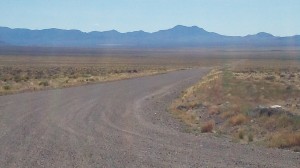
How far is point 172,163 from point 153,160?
0.58m

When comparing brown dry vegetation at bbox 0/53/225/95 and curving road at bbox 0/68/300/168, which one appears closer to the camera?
curving road at bbox 0/68/300/168

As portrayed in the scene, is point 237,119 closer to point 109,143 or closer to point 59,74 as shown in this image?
point 109,143

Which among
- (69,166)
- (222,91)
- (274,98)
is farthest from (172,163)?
(222,91)

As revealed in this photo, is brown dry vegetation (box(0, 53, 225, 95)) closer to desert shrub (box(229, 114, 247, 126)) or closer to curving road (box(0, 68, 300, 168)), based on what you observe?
curving road (box(0, 68, 300, 168))

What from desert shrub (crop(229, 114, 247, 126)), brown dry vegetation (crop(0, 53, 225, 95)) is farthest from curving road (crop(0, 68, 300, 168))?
brown dry vegetation (crop(0, 53, 225, 95))

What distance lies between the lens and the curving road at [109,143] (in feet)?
36.6

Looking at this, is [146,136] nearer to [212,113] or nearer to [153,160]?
[153,160]

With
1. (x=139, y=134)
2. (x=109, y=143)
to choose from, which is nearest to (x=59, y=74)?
(x=139, y=134)

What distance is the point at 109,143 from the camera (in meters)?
13.6

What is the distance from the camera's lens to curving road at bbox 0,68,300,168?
11.2 m

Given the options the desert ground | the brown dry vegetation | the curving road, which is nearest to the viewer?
the curving road

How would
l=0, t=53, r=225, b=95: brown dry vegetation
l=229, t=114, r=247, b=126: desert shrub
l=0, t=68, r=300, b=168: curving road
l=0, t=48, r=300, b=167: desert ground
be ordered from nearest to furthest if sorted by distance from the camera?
l=0, t=68, r=300, b=168: curving road
l=0, t=48, r=300, b=167: desert ground
l=229, t=114, r=247, b=126: desert shrub
l=0, t=53, r=225, b=95: brown dry vegetation

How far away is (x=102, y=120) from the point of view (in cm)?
1888

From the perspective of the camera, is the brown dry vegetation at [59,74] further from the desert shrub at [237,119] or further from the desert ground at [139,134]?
the desert shrub at [237,119]
